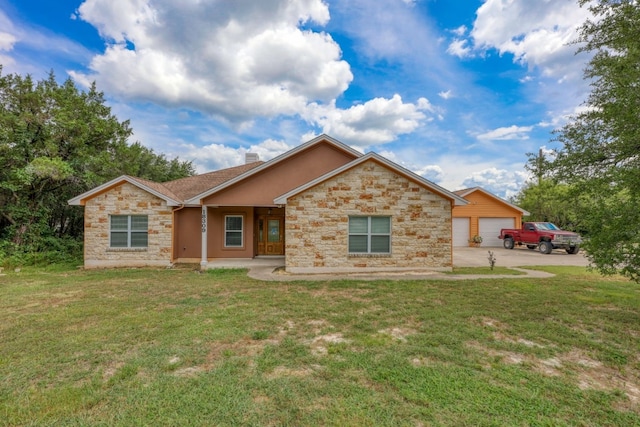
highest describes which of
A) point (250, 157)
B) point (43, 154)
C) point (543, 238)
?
point (250, 157)

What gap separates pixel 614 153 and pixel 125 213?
16.4 meters

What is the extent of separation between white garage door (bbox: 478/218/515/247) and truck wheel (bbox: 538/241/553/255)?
12.7 ft

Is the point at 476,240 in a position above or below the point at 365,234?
below

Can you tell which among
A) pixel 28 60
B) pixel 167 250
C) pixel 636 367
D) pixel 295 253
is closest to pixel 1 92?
pixel 28 60

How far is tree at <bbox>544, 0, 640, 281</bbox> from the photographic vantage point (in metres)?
5.20

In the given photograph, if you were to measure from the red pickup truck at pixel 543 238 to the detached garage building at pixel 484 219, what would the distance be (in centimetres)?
128

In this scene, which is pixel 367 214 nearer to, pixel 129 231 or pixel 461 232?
pixel 129 231

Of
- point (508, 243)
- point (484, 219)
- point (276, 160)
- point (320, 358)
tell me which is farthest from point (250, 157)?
point (508, 243)

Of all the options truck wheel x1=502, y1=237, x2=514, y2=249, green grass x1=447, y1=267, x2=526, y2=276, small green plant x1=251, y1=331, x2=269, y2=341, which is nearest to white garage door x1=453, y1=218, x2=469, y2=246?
truck wheel x1=502, y1=237, x2=514, y2=249

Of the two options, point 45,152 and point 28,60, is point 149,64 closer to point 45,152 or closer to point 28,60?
point 28,60

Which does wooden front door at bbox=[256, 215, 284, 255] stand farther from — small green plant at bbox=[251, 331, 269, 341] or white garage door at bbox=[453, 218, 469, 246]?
white garage door at bbox=[453, 218, 469, 246]

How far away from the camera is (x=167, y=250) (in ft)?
40.1

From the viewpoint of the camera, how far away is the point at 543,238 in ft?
57.4

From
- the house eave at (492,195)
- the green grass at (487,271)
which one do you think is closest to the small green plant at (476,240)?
the house eave at (492,195)
